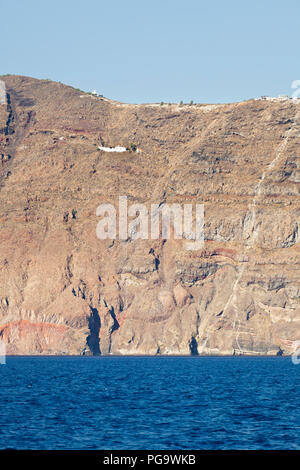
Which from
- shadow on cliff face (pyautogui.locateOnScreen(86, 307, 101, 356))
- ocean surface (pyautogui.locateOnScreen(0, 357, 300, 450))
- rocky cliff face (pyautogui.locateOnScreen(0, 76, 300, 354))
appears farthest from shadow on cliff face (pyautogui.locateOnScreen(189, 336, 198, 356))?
ocean surface (pyautogui.locateOnScreen(0, 357, 300, 450))

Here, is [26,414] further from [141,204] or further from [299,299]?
[141,204]

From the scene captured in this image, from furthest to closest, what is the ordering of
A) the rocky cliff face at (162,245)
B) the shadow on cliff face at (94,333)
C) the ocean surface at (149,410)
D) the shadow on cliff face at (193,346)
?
1. the rocky cliff face at (162,245)
2. the shadow on cliff face at (193,346)
3. the shadow on cliff face at (94,333)
4. the ocean surface at (149,410)

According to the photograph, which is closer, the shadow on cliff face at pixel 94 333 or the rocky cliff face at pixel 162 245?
the shadow on cliff face at pixel 94 333

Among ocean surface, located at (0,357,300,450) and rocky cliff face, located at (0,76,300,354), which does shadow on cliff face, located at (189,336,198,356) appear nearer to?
rocky cliff face, located at (0,76,300,354)

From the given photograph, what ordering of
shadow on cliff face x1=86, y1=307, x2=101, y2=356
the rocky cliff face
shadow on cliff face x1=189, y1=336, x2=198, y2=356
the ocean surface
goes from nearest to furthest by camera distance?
the ocean surface < shadow on cliff face x1=86, y1=307, x2=101, y2=356 < shadow on cliff face x1=189, y1=336, x2=198, y2=356 < the rocky cliff face

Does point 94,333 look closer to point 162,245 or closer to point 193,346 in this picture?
point 193,346

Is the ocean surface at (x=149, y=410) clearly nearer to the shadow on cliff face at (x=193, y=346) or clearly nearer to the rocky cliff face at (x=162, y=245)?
the shadow on cliff face at (x=193, y=346)

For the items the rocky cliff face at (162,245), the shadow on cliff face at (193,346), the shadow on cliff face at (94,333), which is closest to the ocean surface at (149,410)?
the shadow on cliff face at (94,333)
